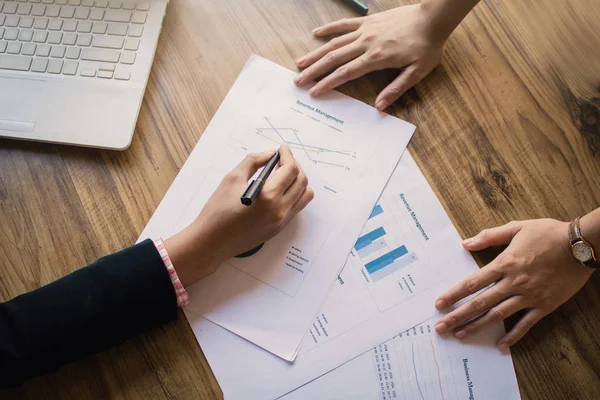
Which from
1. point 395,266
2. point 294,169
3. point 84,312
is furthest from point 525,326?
point 84,312

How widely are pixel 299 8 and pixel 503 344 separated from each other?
0.73 meters

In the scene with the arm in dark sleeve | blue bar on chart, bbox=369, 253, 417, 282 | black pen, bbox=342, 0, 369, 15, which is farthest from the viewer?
black pen, bbox=342, 0, 369, 15

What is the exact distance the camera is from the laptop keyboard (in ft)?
2.66

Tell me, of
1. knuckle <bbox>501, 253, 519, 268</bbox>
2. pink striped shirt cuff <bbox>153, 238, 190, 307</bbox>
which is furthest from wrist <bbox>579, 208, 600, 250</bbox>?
pink striped shirt cuff <bbox>153, 238, 190, 307</bbox>

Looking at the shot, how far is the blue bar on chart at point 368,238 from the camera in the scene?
0.78 meters

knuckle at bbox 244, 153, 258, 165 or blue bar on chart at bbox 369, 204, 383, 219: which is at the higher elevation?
blue bar on chart at bbox 369, 204, 383, 219

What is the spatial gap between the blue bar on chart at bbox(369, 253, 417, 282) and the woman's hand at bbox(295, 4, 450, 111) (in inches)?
11.0

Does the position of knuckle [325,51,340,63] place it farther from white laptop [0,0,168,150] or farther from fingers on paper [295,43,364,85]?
white laptop [0,0,168,150]

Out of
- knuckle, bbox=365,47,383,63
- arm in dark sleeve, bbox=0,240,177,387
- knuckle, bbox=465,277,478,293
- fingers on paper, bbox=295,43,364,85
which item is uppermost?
knuckle, bbox=365,47,383,63

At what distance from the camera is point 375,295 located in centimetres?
77

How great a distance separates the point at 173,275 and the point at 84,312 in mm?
140

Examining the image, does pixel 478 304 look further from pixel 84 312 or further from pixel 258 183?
pixel 84 312

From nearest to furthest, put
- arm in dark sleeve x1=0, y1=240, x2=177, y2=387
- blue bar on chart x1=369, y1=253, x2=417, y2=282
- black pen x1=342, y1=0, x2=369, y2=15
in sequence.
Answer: arm in dark sleeve x1=0, y1=240, x2=177, y2=387
blue bar on chart x1=369, y1=253, x2=417, y2=282
black pen x1=342, y1=0, x2=369, y2=15

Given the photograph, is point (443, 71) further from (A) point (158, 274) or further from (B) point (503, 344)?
(A) point (158, 274)
